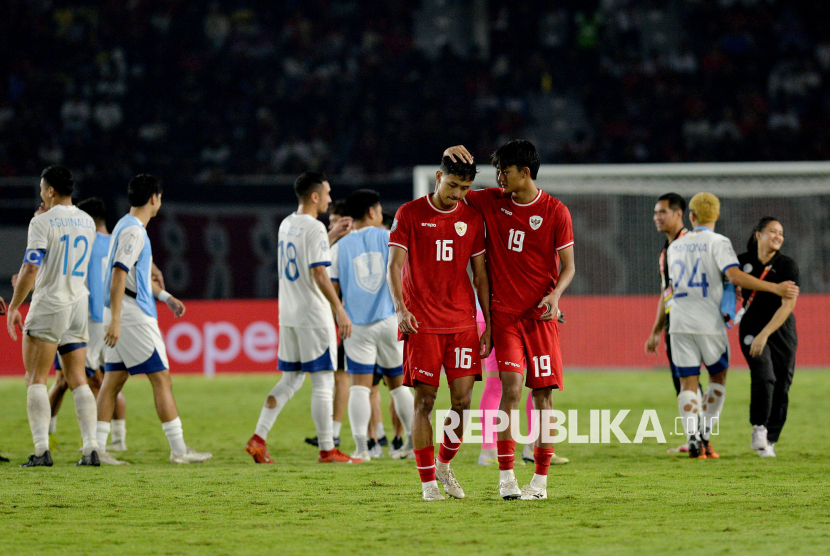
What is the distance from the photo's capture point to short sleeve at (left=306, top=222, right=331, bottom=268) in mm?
6887

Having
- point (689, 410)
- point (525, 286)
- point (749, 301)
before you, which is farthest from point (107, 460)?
point (749, 301)

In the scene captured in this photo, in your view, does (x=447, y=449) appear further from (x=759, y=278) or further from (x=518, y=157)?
(x=759, y=278)

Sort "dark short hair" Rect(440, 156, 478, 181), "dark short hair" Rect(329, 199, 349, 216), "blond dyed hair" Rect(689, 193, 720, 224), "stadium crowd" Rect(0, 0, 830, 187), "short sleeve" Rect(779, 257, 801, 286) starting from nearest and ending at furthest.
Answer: "dark short hair" Rect(440, 156, 478, 181) < "short sleeve" Rect(779, 257, 801, 286) < "blond dyed hair" Rect(689, 193, 720, 224) < "dark short hair" Rect(329, 199, 349, 216) < "stadium crowd" Rect(0, 0, 830, 187)

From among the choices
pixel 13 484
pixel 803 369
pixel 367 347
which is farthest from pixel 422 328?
pixel 803 369

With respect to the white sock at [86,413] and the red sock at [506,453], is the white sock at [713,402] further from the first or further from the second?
the white sock at [86,413]

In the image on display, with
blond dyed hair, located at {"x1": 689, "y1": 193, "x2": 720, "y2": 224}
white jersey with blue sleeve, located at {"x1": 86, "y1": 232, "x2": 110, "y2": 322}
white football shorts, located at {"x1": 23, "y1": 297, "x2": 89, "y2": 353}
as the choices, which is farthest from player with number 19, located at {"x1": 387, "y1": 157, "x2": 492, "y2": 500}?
white jersey with blue sleeve, located at {"x1": 86, "y1": 232, "x2": 110, "y2": 322}

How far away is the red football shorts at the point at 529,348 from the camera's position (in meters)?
5.16

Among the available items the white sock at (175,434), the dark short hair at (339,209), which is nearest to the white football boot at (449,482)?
the white sock at (175,434)

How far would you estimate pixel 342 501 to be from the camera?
17.0 feet

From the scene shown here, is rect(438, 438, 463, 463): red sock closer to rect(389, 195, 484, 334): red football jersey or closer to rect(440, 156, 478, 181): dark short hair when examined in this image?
rect(389, 195, 484, 334): red football jersey

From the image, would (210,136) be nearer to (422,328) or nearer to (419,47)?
(419,47)

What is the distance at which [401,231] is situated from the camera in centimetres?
519

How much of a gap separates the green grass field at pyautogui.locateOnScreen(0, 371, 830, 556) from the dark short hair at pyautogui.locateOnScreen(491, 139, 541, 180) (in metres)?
1.80

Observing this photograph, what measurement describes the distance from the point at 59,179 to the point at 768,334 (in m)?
5.35
